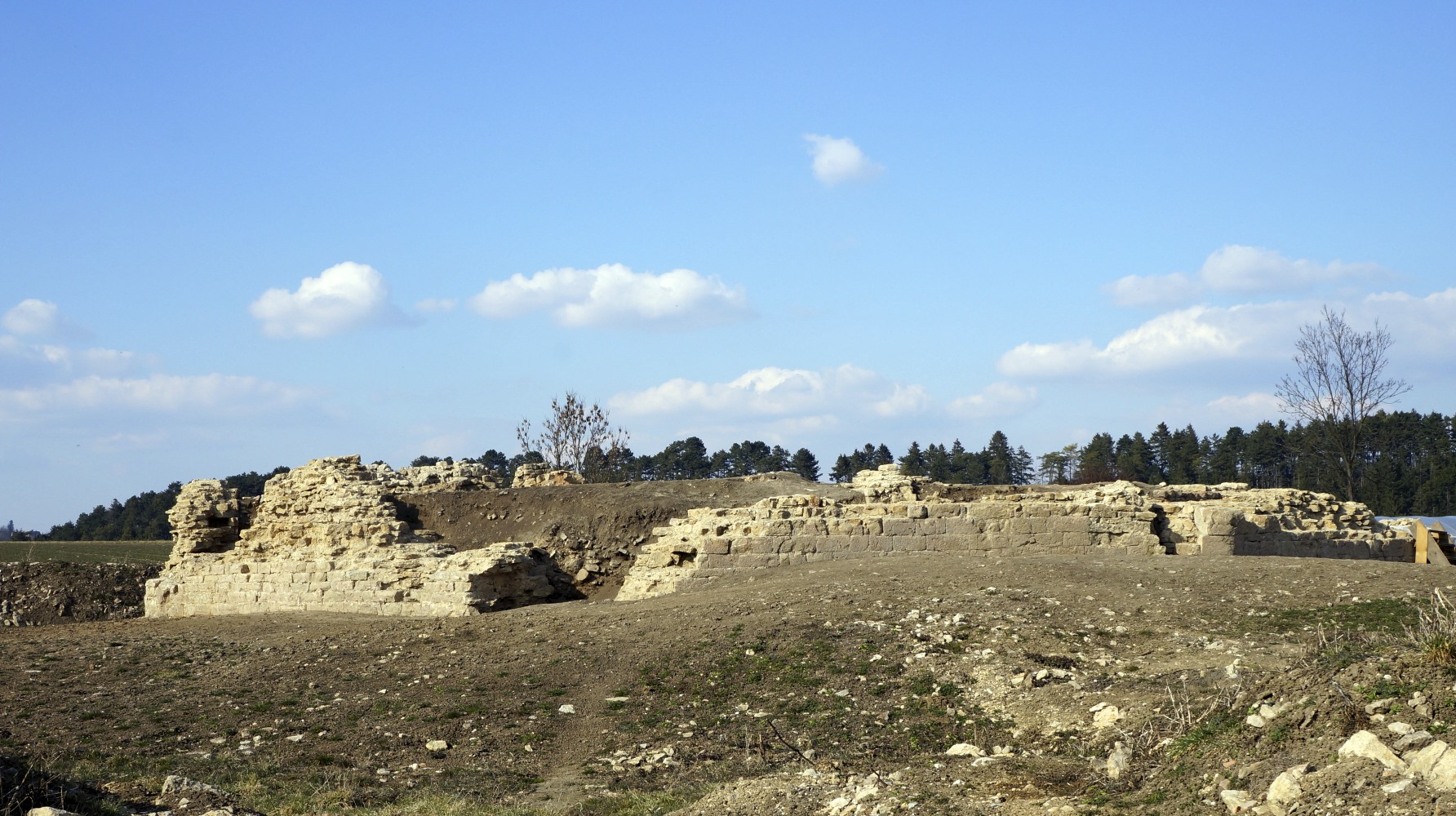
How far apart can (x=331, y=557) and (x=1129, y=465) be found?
46.6 meters

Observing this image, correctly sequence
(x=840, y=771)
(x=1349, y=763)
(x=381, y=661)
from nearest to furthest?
(x=1349, y=763) < (x=840, y=771) < (x=381, y=661)

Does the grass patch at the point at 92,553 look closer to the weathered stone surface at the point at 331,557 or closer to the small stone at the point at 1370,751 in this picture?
the weathered stone surface at the point at 331,557

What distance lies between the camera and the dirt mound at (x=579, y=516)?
19.5 meters

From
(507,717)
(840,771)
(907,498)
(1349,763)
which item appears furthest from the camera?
(907,498)

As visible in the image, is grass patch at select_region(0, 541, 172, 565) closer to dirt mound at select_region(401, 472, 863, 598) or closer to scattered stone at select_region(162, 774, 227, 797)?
dirt mound at select_region(401, 472, 863, 598)

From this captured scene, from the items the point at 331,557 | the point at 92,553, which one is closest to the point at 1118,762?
the point at 331,557

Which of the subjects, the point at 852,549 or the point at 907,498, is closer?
the point at 852,549

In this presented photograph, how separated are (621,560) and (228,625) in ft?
20.2

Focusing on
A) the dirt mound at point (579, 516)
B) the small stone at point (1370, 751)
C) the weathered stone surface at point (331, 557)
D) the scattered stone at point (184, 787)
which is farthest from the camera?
the dirt mound at point (579, 516)

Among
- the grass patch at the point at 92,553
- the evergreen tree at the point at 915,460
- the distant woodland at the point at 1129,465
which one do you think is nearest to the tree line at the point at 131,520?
the distant woodland at the point at 1129,465

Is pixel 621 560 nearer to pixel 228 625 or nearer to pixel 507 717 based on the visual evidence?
pixel 228 625

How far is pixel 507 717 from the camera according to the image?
9633mm

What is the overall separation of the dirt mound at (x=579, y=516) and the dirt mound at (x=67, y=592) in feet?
25.8

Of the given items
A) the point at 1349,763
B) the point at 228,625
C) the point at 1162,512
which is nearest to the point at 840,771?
the point at 1349,763
